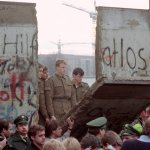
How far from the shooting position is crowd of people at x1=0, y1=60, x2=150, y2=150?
6684 mm

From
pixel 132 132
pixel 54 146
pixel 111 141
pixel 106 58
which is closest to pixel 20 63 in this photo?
pixel 106 58

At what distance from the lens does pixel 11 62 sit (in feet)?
34.2

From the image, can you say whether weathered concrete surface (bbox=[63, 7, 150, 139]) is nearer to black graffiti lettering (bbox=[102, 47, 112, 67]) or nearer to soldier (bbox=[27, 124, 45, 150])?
black graffiti lettering (bbox=[102, 47, 112, 67])

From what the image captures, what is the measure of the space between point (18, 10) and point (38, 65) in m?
1.05

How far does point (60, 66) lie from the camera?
10.7m

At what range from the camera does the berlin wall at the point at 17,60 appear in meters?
10.4

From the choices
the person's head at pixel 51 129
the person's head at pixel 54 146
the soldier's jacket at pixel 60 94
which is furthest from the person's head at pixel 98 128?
the person's head at pixel 54 146

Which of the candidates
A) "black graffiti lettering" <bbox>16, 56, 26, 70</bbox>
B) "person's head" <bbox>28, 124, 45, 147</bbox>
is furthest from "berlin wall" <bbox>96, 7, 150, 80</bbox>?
"person's head" <bbox>28, 124, 45, 147</bbox>

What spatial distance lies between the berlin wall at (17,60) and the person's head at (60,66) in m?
0.42

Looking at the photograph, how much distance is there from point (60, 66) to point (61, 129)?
5.84 ft

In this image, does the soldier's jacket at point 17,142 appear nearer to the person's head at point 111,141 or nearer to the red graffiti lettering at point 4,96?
the person's head at point 111,141

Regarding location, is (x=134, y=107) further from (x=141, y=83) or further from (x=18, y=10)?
(x=18, y=10)

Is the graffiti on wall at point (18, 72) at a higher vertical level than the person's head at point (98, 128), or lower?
higher

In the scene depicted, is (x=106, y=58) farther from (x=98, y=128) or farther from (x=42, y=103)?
(x=98, y=128)
